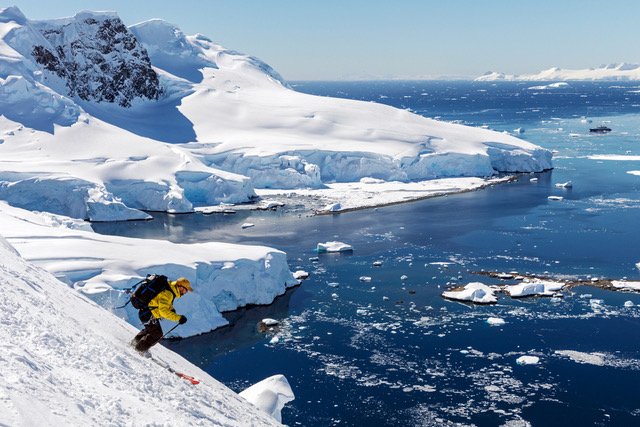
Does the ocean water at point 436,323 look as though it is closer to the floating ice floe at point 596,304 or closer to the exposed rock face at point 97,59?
the floating ice floe at point 596,304

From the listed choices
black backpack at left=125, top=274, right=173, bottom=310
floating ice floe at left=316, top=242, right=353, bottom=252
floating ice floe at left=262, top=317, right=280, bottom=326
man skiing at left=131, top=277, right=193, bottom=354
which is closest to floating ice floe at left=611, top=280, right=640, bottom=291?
floating ice floe at left=316, top=242, right=353, bottom=252

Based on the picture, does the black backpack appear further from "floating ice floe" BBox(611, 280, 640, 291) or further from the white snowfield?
"floating ice floe" BBox(611, 280, 640, 291)

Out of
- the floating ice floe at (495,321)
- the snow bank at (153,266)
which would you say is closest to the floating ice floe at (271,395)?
the snow bank at (153,266)

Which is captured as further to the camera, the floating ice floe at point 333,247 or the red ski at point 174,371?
the floating ice floe at point 333,247

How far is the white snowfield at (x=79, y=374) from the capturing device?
539 centimetres

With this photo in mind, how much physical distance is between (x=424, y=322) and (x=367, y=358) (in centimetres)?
368

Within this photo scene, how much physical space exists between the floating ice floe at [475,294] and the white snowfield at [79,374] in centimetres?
1612

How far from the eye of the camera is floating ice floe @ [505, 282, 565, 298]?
79.6ft

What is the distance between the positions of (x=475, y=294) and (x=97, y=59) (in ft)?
165

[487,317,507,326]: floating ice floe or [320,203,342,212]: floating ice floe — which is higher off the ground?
[320,203,342,212]: floating ice floe

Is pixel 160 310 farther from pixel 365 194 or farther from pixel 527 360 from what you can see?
pixel 365 194

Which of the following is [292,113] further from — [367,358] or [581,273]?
[367,358]

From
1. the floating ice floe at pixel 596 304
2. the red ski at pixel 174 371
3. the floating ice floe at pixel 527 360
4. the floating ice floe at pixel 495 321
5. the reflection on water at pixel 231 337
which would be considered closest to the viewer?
the red ski at pixel 174 371

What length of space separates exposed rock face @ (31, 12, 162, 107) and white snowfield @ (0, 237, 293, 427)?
54.6 meters
